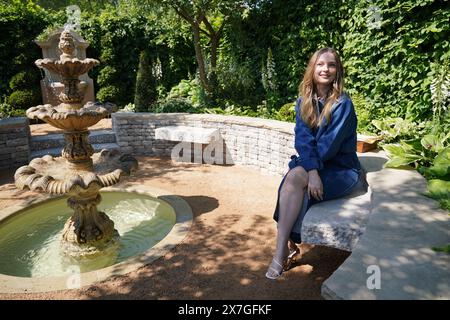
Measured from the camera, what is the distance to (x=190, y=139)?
6902 millimetres

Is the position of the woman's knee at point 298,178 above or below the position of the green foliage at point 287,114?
below

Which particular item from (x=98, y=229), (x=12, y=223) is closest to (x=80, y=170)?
(x=98, y=229)

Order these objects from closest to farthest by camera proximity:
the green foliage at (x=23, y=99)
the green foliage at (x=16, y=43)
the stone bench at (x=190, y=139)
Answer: the stone bench at (x=190, y=139) < the green foliage at (x=23, y=99) < the green foliage at (x=16, y=43)

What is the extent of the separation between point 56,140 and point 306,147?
6232 mm

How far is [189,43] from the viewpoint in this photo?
1171 cm

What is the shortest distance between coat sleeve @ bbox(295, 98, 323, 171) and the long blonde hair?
64 mm

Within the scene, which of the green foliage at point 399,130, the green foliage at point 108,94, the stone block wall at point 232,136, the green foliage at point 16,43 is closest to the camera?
Answer: the green foliage at point 399,130

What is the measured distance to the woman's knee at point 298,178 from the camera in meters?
3.10

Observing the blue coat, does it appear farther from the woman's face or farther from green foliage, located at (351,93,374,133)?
green foliage, located at (351,93,374,133)

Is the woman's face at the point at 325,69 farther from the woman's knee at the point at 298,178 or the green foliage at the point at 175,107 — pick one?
the green foliage at the point at 175,107

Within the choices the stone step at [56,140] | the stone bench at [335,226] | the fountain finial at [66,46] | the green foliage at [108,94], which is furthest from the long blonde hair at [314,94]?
the green foliage at [108,94]

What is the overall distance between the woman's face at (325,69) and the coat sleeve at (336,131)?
0.25 m

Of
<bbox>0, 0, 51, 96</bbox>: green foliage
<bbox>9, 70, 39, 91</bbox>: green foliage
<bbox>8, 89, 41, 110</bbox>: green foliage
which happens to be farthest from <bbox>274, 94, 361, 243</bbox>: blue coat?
<bbox>0, 0, 51, 96</bbox>: green foliage

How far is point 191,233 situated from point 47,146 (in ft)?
15.9
